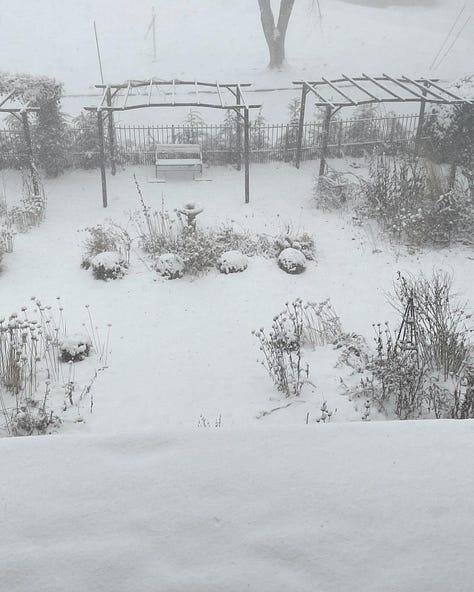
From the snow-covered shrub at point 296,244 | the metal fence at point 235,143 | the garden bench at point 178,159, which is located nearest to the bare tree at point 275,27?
the metal fence at point 235,143

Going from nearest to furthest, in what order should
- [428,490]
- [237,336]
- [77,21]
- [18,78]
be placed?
[428,490]
[237,336]
[18,78]
[77,21]

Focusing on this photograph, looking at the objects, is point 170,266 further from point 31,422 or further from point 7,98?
point 7,98

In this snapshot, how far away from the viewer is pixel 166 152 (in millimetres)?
13406

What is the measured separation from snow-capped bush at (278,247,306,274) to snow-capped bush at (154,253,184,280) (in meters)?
1.64

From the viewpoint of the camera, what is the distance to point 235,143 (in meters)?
14.2

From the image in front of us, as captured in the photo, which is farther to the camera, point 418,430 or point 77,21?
point 77,21

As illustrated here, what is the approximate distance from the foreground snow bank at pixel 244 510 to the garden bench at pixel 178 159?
429 inches

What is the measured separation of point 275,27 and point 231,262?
48.3ft

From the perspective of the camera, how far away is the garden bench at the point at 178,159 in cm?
1291

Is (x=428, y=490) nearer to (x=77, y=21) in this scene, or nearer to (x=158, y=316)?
(x=158, y=316)

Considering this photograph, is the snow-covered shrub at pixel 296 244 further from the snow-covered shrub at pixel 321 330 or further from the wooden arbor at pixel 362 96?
the wooden arbor at pixel 362 96

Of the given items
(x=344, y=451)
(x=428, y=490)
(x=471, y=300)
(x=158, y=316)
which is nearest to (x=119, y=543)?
(x=344, y=451)

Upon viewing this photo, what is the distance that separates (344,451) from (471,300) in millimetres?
6295

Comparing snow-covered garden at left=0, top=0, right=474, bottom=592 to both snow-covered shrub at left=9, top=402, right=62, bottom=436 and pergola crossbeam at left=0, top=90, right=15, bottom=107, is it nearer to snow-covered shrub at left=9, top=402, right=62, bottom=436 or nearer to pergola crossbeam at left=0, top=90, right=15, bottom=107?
snow-covered shrub at left=9, top=402, right=62, bottom=436
